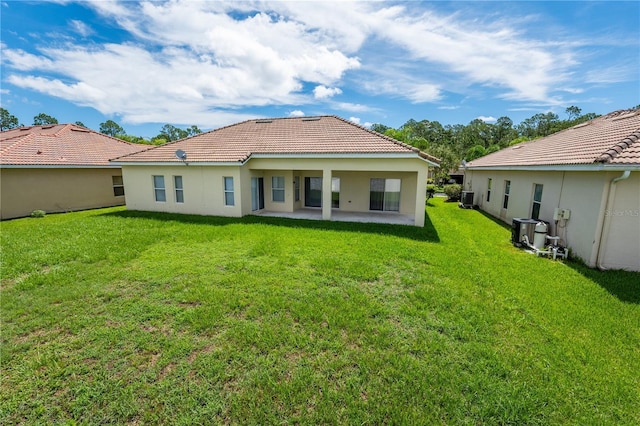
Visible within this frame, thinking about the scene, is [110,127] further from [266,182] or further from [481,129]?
[481,129]

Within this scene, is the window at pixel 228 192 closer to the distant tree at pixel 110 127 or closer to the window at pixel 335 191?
the window at pixel 335 191

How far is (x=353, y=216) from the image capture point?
13.8m

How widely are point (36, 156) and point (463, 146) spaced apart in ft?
238

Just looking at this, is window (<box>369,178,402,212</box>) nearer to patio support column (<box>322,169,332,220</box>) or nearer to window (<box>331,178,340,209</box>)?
window (<box>331,178,340,209</box>)

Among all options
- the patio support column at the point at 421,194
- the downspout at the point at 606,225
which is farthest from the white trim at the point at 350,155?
the downspout at the point at 606,225

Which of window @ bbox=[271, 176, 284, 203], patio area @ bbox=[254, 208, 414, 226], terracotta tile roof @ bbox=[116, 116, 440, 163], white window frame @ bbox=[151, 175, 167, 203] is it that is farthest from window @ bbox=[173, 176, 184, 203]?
window @ bbox=[271, 176, 284, 203]

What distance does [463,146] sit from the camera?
Answer: 66.1 meters

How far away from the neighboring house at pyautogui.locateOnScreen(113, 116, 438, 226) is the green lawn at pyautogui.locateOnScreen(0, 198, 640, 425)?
5.23m

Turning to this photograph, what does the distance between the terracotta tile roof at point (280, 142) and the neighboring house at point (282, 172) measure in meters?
0.05

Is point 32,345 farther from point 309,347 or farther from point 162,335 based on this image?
point 309,347

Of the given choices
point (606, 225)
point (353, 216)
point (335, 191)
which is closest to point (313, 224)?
point (353, 216)

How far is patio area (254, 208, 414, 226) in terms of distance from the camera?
42.2 ft

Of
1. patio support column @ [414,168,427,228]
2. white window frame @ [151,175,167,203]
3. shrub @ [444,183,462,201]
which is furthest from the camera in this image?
shrub @ [444,183,462,201]

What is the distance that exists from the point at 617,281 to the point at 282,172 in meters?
12.9
